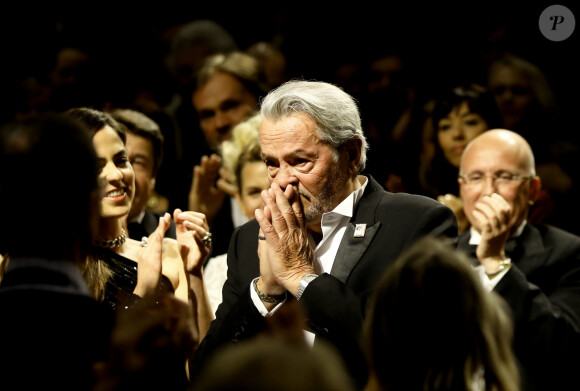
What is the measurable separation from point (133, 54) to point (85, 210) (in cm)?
403

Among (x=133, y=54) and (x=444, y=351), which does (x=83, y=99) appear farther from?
(x=444, y=351)

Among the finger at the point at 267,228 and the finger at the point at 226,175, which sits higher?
the finger at the point at 267,228

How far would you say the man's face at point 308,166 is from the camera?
105 inches

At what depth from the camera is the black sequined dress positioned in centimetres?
272

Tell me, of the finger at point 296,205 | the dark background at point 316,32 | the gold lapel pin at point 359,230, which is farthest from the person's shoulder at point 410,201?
the dark background at point 316,32

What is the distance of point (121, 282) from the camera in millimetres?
2844

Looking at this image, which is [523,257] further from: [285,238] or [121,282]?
[121,282]

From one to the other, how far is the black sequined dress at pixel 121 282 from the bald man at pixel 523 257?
49.2 inches

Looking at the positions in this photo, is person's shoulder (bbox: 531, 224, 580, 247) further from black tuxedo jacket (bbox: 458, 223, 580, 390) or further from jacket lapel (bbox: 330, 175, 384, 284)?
jacket lapel (bbox: 330, 175, 384, 284)

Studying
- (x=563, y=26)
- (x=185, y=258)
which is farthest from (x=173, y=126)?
(x=563, y=26)

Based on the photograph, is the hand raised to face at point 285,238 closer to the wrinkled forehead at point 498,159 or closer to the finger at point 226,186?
the wrinkled forehead at point 498,159

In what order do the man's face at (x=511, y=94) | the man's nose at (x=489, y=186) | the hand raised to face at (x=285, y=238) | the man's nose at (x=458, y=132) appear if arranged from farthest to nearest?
the man's face at (x=511, y=94) → the man's nose at (x=458, y=132) → the man's nose at (x=489, y=186) → the hand raised to face at (x=285, y=238)

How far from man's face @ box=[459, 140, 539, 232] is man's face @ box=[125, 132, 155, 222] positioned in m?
1.38

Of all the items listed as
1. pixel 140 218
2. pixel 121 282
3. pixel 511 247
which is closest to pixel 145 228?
pixel 140 218
